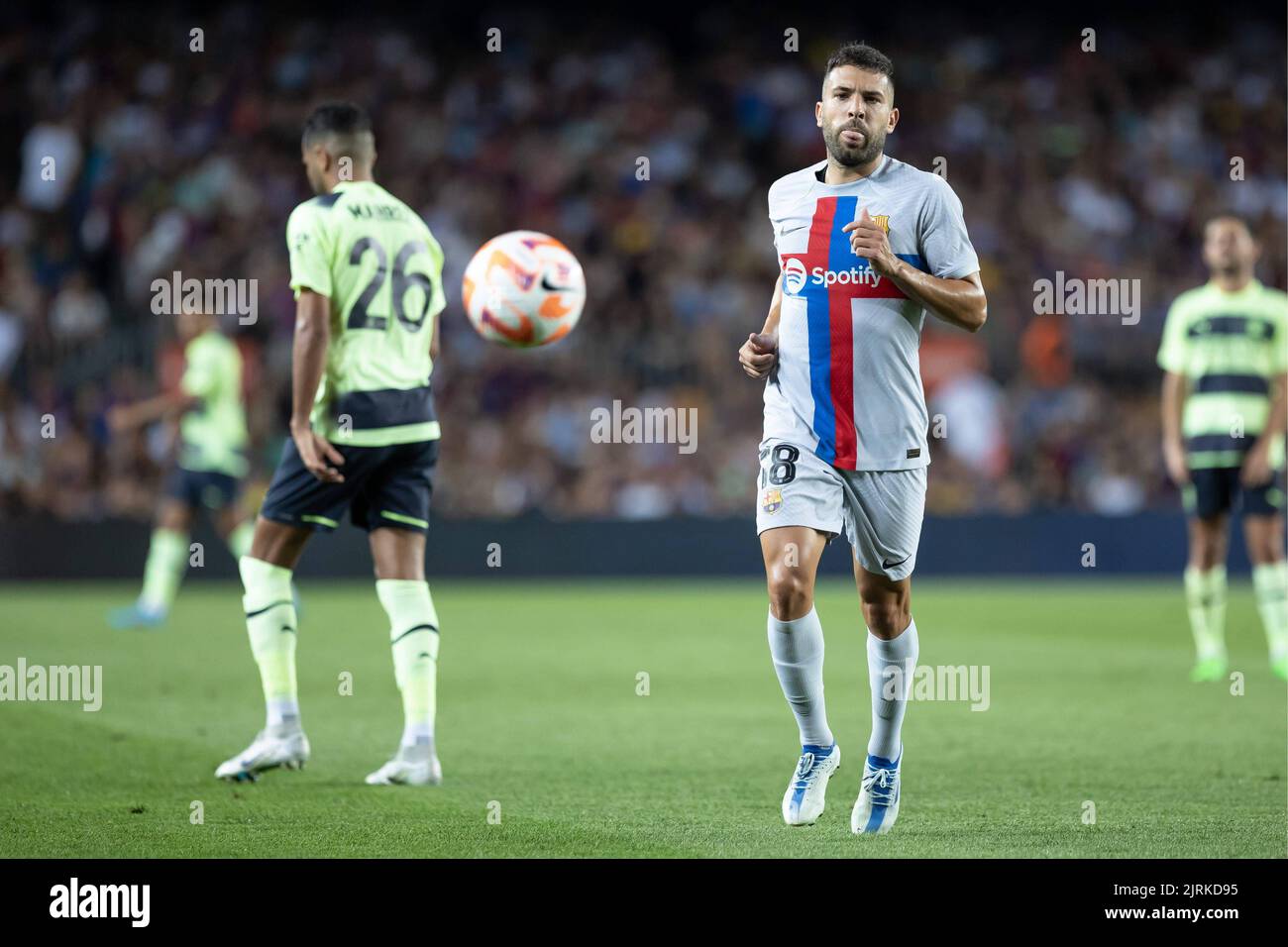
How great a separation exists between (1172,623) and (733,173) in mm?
10251

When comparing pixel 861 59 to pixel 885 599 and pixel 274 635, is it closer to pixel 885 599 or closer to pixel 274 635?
pixel 885 599

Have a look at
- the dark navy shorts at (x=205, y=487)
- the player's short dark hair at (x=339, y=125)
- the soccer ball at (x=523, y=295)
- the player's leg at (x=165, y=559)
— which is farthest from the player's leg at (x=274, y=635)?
the player's leg at (x=165, y=559)

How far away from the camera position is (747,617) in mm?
15062

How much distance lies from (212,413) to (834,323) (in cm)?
878

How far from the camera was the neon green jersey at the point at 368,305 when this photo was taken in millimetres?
6750

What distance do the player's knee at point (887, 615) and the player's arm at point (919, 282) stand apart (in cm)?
97

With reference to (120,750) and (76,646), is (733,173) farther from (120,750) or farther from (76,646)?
(120,750)

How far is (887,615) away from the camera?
19.2 ft

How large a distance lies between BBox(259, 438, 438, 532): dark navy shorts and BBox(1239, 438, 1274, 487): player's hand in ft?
17.9

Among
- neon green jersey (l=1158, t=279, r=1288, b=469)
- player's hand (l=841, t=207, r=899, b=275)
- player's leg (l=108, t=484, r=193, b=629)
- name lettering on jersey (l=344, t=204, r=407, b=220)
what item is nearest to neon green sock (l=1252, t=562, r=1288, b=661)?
neon green jersey (l=1158, t=279, r=1288, b=469)

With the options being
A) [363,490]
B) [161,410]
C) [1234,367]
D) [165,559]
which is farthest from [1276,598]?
[161,410]

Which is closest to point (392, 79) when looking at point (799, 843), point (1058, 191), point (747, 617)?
point (1058, 191)

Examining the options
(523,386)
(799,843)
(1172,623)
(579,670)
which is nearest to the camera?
(799,843)

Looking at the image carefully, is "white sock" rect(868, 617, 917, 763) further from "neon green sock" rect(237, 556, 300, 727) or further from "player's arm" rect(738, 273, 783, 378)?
"neon green sock" rect(237, 556, 300, 727)
